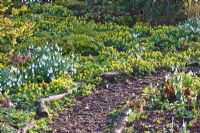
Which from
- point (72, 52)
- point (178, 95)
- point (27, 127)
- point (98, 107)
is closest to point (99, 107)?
point (98, 107)

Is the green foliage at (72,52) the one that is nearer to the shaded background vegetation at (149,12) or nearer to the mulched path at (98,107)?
the shaded background vegetation at (149,12)

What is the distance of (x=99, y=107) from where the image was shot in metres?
7.78

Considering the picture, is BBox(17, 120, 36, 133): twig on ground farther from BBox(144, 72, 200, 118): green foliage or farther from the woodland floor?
BBox(144, 72, 200, 118): green foliage

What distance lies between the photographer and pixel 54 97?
7871 millimetres

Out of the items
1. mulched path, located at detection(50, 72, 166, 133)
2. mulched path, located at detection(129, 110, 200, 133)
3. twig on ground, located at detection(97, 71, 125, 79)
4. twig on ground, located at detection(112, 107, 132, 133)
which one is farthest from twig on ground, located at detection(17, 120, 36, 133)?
twig on ground, located at detection(97, 71, 125, 79)

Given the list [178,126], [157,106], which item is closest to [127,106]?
[157,106]

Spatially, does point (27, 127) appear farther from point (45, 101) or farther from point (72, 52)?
point (72, 52)

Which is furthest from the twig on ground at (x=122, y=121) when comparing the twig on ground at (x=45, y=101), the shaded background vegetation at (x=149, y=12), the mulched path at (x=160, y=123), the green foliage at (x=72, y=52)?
the shaded background vegetation at (x=149, y=12)

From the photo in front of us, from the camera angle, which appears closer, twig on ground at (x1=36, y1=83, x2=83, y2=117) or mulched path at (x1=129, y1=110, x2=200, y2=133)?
mulched path at (x1=129, y1=110, x2=200, y2=133)

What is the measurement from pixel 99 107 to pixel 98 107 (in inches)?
0.6

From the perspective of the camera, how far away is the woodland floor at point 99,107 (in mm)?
7027

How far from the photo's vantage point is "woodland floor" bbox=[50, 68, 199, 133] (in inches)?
277

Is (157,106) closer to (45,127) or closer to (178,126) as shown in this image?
(178,126)

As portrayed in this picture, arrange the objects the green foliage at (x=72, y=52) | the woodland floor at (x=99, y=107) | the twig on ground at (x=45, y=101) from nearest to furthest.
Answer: the woodland floor at (x=99, y=107)
the twig on ground at (x=45, y=101)
the green foliage at (x=72, y=52)
